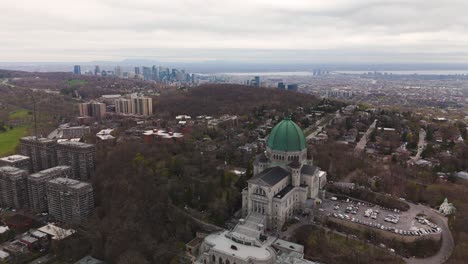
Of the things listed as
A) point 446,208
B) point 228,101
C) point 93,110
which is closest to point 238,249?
point 446,208

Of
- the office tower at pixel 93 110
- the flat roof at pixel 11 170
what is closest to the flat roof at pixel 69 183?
the flat roof at pixel 11 170

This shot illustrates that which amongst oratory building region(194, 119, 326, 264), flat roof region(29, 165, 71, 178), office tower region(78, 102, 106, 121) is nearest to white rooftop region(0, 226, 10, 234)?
flat roof region(29, 165, 71, 178)

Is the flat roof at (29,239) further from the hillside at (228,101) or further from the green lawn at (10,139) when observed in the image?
the hillside at (228,101)

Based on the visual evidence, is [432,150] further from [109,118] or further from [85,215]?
[109,118]

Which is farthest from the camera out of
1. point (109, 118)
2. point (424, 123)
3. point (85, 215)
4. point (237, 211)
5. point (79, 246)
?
point (109, 118)

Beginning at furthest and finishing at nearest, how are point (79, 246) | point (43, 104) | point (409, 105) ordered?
point (409, 105)
point (43, 104)
point (79, 246)

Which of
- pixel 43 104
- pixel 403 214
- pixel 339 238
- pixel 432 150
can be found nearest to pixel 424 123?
pixel 432 150

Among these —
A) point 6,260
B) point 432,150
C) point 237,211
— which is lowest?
point 6,260
